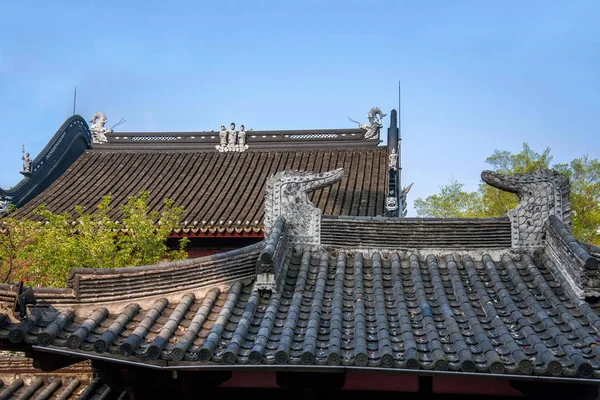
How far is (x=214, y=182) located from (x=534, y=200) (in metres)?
13.2

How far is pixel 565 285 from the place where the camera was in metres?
7.04

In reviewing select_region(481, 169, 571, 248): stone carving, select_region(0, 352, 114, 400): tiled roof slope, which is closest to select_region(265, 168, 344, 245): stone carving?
select_region(481, 169, 571, 248): stone carving

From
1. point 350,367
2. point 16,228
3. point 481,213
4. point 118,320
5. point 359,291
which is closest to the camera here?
point 350,367

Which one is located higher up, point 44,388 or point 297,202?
point 297,202

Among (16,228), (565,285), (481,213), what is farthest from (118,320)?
(481,213)

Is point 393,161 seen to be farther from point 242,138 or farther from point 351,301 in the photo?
point 351,301

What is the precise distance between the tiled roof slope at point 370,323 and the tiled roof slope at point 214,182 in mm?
8761

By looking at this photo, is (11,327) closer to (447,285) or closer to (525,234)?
(447,285)

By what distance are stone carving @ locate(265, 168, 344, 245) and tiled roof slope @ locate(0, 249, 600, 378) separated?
34 cm

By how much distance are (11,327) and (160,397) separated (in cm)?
165

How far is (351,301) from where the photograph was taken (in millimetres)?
7023

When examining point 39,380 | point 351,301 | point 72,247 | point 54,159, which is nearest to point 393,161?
point 72,247

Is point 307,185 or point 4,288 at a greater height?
point 307,185

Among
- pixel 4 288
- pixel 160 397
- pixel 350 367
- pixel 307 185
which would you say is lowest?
pixel 160 397
